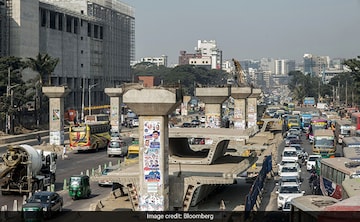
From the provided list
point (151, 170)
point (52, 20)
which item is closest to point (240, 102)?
point (151, 170)

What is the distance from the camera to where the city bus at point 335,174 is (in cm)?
2663

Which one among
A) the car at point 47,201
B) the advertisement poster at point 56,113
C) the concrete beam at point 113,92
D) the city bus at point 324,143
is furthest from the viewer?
the concrete beam at point 113,92

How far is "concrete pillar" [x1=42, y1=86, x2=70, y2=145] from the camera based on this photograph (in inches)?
2279

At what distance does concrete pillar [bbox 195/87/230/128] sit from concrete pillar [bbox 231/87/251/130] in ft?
31.9

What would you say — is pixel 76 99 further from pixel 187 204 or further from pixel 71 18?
pixel 187 204

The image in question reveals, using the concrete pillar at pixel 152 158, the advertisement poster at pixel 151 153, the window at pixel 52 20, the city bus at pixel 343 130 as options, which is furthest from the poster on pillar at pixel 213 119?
the window at pixel 52 20

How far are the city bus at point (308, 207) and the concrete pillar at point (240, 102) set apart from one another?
4708 cm

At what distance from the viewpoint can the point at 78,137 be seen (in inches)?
2128

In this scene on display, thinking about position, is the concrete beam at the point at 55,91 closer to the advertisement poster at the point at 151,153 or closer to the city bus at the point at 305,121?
the advertisement poster at the point at 151,153

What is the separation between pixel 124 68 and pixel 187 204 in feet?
391

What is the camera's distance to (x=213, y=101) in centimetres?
5384

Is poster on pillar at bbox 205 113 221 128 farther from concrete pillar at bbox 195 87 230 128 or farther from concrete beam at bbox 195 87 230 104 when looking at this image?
concrete beam at bbox 195 87 230 104

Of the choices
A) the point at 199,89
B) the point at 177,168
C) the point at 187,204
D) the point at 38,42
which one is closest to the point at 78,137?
the point at 199,89

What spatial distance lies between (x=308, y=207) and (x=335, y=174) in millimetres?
13816
